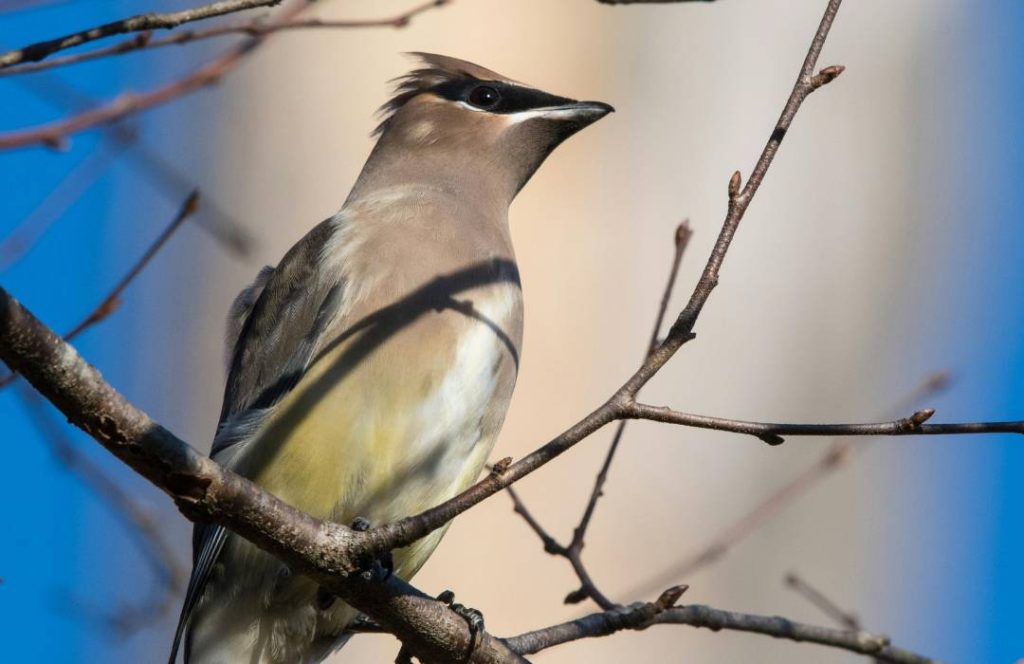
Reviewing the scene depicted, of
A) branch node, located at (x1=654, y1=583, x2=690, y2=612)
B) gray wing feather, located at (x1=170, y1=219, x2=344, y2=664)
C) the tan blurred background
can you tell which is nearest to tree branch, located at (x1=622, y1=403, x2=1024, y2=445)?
branch node, located at (x1=654, y1=583, x2=690, y2=612)

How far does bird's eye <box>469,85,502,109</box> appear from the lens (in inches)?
195

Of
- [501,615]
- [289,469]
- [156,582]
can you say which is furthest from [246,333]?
[501,615]

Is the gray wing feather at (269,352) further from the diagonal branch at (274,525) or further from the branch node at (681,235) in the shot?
the branch node at (681,235)

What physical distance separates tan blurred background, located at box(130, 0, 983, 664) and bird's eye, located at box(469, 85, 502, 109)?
206cm

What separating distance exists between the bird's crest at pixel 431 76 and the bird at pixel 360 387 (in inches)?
17.3

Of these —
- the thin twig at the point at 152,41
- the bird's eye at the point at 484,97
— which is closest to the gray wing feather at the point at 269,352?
the bird's eye at the point at 484,97

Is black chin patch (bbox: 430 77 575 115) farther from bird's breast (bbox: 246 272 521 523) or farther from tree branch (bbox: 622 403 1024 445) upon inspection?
tree branch (bbox: 622 403 1024 445)

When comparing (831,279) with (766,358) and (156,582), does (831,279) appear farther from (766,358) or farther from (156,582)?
(156,582)

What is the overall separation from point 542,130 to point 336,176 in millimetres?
2652

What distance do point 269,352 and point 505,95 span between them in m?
1.23

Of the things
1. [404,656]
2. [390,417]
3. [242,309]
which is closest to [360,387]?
[390,417]

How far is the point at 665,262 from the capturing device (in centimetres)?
741

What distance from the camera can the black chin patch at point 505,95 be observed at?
488 cm

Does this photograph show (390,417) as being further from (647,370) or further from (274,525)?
(647,370)
